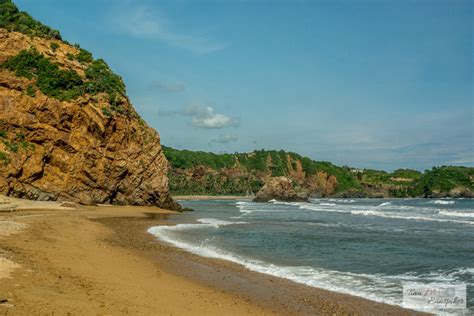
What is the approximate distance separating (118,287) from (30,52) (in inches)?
1579

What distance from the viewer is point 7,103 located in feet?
126

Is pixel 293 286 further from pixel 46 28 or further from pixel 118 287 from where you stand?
pixel 46 28

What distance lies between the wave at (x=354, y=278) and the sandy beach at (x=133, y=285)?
24.7 inches

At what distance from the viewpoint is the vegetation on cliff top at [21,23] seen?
45312 millimetres

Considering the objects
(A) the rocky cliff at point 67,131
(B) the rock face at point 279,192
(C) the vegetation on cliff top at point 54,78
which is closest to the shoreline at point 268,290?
(A) the rocky cliff at point 67,131

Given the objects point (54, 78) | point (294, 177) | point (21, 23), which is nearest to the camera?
point (54, 78)

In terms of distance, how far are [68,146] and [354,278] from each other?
34318 mm

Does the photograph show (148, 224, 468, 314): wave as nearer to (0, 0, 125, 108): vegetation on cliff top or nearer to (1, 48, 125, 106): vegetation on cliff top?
(1, 48, 125, 106): vegetation on cliff top

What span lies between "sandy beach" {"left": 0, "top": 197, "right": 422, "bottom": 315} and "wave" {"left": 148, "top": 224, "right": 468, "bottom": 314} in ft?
2.06

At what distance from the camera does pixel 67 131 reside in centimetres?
4053

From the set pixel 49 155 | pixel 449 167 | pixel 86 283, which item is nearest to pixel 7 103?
pixel 49 155

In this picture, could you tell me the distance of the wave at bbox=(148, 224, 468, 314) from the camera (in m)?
12.0

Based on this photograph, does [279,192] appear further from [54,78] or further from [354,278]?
[354,278]

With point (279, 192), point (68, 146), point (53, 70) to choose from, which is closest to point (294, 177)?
point (279, 192)
